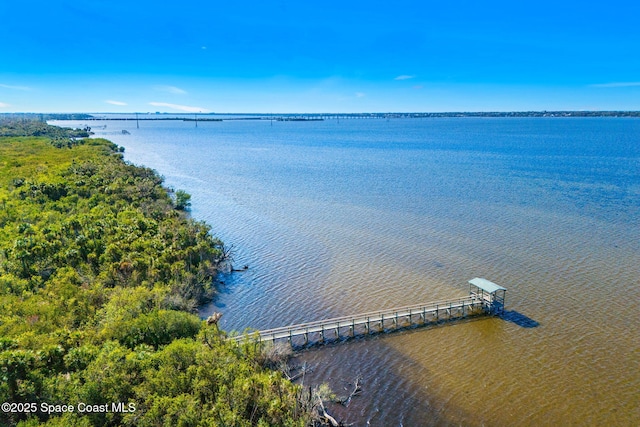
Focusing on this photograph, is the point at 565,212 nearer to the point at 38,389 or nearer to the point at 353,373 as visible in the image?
the point at 353,373

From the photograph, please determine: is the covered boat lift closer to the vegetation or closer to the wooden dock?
the wooden dock

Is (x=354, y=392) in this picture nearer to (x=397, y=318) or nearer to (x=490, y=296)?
(x=397, y=318)

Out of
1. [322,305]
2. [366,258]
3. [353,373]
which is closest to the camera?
[353,373]

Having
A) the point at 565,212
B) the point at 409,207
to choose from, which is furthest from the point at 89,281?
the point at 565,212

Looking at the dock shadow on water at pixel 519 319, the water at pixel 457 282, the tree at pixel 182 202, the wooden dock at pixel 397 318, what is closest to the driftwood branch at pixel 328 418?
the water at pixel 457 282

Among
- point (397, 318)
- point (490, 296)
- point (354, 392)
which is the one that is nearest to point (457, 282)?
point (490, 296)

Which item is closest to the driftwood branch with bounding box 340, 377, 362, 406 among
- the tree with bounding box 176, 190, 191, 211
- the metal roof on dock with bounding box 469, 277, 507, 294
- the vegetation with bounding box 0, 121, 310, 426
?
the vegetation with bounding box 0, 121, 310, 426

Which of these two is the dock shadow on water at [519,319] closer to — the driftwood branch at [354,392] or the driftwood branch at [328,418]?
the driftwood branch at [354,392]
